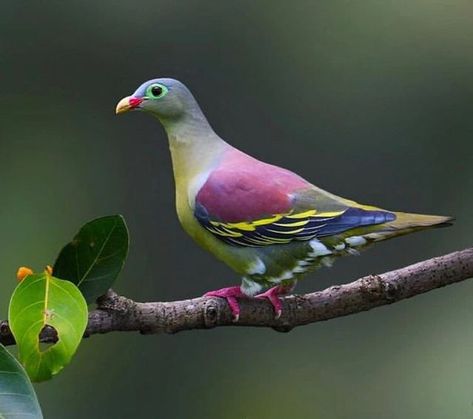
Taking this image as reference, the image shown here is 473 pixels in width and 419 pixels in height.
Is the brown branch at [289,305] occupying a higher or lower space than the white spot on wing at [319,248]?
lower

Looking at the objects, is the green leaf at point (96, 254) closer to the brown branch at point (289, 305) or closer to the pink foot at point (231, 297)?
the brown branch at point (289, 305)

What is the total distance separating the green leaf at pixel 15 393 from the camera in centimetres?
76

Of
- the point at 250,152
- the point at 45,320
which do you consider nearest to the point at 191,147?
the point at 45,320

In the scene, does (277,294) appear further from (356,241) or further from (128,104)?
(128,104)

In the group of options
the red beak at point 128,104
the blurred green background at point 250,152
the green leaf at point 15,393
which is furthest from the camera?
the blurred green background at point 250,152

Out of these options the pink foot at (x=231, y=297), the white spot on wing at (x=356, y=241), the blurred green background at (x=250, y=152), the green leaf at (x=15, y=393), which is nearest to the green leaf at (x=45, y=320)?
the green leaf at (x=15, y=393)

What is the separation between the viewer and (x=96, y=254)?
89 centimetres

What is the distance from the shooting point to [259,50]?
7.32ft

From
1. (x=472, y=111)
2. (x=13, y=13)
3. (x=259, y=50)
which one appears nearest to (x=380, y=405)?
(x=472, y=111)

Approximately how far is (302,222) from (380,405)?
1.09 metres

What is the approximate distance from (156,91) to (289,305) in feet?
0.93

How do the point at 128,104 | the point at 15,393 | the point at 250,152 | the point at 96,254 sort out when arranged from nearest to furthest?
the point at 15,393
the point at 96,254
the point at 128,104
the point at 250,152

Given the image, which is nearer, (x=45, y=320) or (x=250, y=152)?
(x=45, y=320)

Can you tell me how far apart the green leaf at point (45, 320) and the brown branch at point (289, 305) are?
0.27ft
